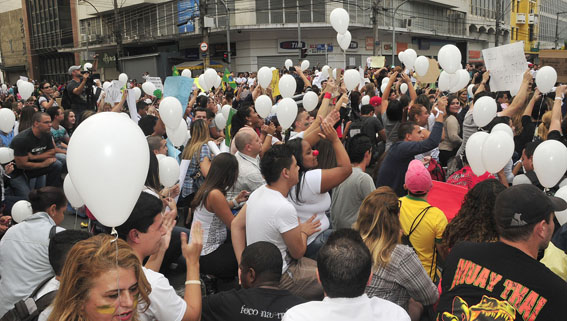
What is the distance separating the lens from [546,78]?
618 centimetres

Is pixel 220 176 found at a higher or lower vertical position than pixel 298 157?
lower

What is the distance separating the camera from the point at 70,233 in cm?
271

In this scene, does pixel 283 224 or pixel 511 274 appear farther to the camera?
pixel 283 224

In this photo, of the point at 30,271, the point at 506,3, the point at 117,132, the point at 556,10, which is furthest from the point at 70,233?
the point at 556,10

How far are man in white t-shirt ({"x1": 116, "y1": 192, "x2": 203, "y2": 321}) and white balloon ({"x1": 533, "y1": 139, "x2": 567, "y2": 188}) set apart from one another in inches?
110

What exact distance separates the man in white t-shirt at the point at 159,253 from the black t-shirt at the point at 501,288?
50.5 inches

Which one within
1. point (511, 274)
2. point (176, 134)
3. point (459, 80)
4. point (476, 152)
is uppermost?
point (459, 80)

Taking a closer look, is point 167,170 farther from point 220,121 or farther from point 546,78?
point 546,78

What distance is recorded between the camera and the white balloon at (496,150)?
150 inches

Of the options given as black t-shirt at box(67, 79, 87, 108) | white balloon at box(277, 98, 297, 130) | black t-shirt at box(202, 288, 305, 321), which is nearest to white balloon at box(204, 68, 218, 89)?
black t-shirt at box(67, 79, 87, 108)

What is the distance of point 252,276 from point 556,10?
88.2 metres

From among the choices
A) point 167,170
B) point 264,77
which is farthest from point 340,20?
point 167,170

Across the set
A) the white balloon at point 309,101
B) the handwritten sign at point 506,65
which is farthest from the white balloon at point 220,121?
the handwritten sign at point 506,65

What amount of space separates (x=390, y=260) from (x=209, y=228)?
70.7 inches
